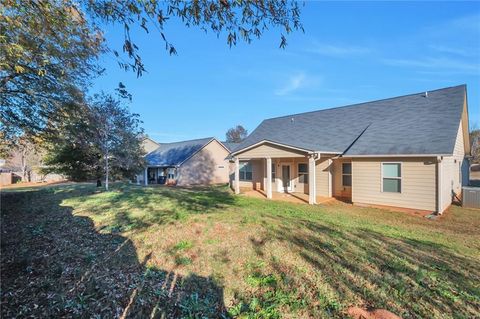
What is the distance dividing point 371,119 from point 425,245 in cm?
1059

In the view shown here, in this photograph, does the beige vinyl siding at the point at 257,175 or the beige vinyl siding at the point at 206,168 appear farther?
the beige vinyl siding at the point at 206,168

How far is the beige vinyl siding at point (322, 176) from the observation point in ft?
47.9

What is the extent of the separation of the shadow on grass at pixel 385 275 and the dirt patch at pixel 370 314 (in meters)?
0.12

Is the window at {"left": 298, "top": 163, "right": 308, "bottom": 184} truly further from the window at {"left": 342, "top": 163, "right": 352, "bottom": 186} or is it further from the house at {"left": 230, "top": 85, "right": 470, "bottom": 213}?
the window at {"left": 342, "top": 163, "right": 352, "bottom": 186}

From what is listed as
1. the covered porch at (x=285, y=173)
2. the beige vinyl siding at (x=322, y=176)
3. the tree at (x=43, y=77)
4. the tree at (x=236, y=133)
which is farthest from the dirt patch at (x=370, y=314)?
the tree at (x=236, y=133)

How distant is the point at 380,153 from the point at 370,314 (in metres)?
9.72

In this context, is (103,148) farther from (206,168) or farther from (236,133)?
(236,133)

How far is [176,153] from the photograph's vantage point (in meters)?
29.1

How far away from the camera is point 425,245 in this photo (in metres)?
6.01

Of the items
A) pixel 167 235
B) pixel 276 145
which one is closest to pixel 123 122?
pixel 276 145

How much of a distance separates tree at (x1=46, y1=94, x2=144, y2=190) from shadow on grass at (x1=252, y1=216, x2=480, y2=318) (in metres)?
12.2

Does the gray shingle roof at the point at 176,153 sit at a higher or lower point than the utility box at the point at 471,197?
higher

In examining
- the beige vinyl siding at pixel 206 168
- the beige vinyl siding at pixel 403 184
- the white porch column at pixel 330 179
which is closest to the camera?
the beige vinyl siding at pixel 403 184

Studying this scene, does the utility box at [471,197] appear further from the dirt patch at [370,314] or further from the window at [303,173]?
the dirt patch at [370,314]
